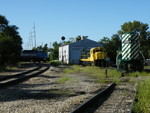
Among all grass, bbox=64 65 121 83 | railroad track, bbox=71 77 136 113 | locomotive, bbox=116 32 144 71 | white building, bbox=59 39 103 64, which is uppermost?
white building, bbox=59 39 103 64

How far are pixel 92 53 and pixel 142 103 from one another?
27.5 metres

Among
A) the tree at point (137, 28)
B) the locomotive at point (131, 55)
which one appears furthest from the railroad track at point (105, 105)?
the tree at point (137, 28)

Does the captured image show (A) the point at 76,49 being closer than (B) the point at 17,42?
No

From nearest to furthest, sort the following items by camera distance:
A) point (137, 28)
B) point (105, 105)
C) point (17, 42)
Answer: point (105, 105) → point (17, 42) → point (137, 28)

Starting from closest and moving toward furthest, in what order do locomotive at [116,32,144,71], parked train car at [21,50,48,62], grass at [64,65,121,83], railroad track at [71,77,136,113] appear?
railroad track at [71,77,136,113] → grass at [64,65,121,83] → locomotive at [116,32,144,71] → parked train car at [21,50,48,62]

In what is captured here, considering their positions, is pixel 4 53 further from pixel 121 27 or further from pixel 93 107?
pixel 121 27

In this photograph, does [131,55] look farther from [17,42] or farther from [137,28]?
[137,28]

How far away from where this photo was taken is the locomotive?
1944 cm

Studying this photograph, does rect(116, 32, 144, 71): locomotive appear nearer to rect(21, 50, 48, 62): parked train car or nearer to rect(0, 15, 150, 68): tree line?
rect(0, 15, 150, 68): tree line

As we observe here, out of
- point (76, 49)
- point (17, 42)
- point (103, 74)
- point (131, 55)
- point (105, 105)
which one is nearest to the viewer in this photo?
point (105, 105)

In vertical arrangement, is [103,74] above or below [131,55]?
below

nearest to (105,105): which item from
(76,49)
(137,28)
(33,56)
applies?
(33,56)

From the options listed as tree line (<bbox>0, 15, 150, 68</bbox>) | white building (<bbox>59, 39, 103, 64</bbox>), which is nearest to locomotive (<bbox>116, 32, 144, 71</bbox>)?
tree line (<bbox>0, 15, 150, 68</bbox>)

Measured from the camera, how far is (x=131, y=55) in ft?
63.7
